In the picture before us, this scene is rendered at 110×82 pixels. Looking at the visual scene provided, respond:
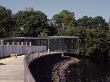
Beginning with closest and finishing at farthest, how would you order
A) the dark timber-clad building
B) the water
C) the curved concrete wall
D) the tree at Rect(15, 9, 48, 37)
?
1. the curved concrete wall
2. the water
3. the dark timber-clad building
4. the tree at Rect(15, 9, 48, 37)

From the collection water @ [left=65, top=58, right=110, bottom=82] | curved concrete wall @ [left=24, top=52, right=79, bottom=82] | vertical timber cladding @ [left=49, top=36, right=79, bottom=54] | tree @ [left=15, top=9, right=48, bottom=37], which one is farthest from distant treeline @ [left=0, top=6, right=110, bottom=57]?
water @ [left=65, top=58, right=110, bottom=82]

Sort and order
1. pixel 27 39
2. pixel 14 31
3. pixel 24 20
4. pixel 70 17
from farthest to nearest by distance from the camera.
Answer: pixel 70 17 → pixel 24 20 → pixel 14 31 → pixel 27 39

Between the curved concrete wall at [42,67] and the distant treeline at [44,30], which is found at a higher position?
the distant treeline at [44,30]

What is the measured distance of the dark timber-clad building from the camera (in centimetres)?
9250

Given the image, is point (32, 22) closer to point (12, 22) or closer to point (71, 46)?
point (12, 22)

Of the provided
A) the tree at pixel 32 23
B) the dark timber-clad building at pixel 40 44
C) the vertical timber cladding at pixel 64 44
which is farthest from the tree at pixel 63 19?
the dark timber-clad building at pixel 40 44

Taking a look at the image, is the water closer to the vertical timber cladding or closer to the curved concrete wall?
the curved concrete wall

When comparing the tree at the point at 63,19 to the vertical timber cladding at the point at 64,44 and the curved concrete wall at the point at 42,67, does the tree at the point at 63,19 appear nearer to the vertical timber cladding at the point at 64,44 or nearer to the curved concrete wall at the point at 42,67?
the vertical timber cladding at the point at 64,44

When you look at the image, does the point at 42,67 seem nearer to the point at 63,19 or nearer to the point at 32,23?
the point at 32,23

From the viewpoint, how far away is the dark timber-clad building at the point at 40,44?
92500 millimetres

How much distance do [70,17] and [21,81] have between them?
16325 cm

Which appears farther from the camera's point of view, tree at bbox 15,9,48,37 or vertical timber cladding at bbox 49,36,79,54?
tree at bbox 15,9,48,37

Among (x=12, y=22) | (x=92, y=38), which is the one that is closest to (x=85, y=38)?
(x=92, y=38)

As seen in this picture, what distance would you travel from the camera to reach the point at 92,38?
511 feet
